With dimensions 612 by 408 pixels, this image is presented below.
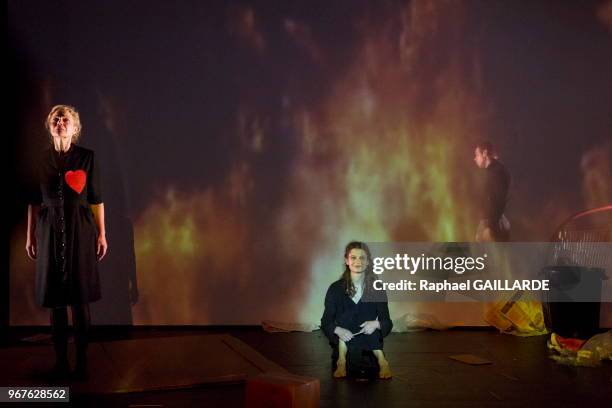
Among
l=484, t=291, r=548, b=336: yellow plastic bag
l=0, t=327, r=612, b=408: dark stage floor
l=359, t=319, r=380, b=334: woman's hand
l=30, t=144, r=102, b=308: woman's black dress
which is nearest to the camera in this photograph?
l=0, t=327, r=612, b=408: dark stage floor

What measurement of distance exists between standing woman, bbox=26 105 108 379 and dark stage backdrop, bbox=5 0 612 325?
1.86 meters

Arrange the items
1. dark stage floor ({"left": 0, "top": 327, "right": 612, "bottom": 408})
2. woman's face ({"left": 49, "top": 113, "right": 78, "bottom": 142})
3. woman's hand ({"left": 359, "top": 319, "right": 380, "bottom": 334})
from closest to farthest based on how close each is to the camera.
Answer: dark stage floor ({"left": 0, "top": 327, "right": 612, "bottom": 408}) < woman's face ({"left": 49, "top": 113, "right": 78, "bottom": 142}) < woman's hand ({"left": 359, "top": 319, "right": 380, "bottom": 334})

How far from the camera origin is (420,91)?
5730mm

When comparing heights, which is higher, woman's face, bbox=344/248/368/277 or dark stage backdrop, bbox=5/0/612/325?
dark stage backdrop, bbox=5/0/612/325

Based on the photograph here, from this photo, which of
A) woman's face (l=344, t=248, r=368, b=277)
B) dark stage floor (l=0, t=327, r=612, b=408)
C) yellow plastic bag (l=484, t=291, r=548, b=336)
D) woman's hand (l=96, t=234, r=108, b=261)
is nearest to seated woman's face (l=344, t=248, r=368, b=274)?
woman's face (l=344, t=248, r=368, b=277)

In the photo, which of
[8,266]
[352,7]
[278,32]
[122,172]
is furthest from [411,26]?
[8,266]

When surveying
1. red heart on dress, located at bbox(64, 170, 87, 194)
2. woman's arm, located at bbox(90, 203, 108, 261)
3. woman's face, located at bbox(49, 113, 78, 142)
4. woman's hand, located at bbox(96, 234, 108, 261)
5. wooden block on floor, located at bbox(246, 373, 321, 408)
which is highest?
woman's face, located at bbox(49, 113, 78, 142)

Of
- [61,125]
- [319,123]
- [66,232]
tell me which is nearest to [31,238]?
[66,232]

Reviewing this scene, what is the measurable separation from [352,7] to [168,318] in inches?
118

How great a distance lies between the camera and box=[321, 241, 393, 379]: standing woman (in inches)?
155

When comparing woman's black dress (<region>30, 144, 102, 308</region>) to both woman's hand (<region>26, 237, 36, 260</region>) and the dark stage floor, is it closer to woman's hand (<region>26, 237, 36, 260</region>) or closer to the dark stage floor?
woman's hand (<region>26, 237, 36, 260</region>)

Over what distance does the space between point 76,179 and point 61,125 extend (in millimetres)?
307

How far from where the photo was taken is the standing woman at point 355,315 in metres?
3.93

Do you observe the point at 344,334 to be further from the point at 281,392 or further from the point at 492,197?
the point at 492,197
